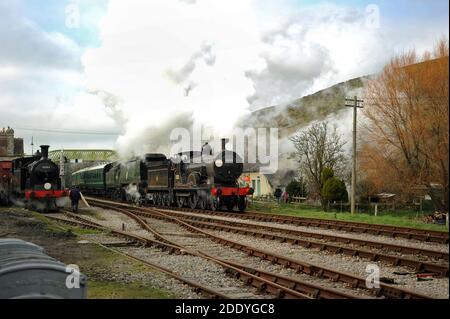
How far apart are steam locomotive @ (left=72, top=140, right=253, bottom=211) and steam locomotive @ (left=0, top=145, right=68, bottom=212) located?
19.4 ft

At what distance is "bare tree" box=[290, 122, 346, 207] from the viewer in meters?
39.7

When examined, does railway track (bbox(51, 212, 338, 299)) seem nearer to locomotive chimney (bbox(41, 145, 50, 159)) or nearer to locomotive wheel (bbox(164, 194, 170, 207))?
locomotive chimney (bbox(41, 145, 50, 159))

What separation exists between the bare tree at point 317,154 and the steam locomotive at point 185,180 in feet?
37.3

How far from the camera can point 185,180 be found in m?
27.8

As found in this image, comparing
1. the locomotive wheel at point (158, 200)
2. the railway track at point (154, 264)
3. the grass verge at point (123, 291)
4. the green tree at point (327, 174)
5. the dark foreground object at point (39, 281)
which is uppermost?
the green tree at point (327, 174)

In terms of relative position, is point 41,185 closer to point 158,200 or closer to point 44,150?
point 44,150

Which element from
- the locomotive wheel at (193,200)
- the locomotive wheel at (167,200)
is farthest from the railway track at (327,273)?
the locomotive wheel at (167,200)

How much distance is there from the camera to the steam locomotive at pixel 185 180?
2573cm

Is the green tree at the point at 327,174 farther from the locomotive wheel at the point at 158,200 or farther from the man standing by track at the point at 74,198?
the man standing by track at the point at 74,198

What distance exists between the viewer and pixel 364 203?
37125 millimetres

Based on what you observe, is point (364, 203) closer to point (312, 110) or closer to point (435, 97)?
point (435, 97)

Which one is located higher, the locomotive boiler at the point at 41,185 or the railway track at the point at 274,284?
the locomotive boiler at the point at 41,185

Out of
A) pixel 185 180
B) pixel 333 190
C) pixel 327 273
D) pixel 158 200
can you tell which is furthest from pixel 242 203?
pixel 327 273
